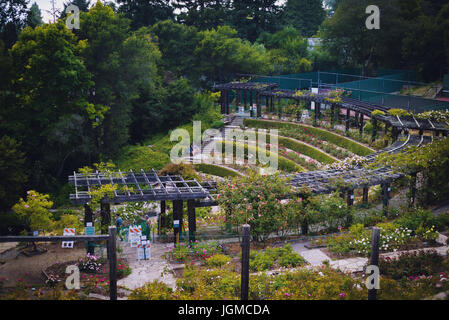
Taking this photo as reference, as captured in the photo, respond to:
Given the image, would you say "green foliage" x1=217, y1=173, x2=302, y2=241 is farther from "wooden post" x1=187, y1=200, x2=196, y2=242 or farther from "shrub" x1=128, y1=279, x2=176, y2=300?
"shrub" x1=128, y1=279, x2=176, y2=300

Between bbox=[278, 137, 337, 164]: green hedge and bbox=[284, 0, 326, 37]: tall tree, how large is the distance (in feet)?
112

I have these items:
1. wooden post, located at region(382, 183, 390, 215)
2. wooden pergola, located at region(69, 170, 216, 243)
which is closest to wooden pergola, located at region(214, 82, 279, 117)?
wooden post, located at region(382, 183, 390, 215)

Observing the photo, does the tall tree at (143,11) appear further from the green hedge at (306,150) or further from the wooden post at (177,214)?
the wooden post at (177,214)

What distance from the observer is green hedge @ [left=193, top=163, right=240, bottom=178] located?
78.0 feet

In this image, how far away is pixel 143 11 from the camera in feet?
140

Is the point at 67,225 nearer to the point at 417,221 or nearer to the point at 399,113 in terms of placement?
the point at 417,221

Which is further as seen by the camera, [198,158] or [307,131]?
[307,131]

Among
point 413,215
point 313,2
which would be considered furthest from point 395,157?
point 313,2

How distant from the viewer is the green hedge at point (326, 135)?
80.9 feet

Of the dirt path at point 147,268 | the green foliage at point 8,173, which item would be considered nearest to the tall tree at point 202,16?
the green foliage at point 8,173

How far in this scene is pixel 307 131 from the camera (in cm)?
2895

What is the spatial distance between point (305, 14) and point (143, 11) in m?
24.4
